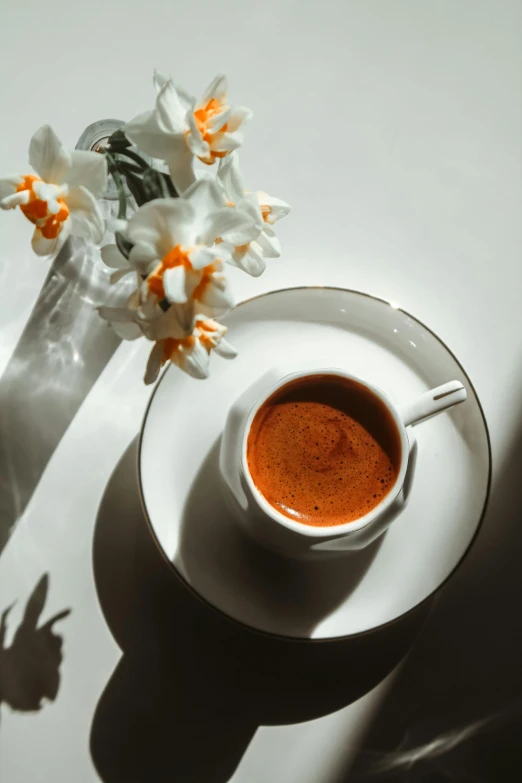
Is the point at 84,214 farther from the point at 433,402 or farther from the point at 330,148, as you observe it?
the point at 330,148

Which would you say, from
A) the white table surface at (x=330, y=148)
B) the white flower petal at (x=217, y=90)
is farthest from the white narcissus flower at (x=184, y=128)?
the white table surface at (x=330, y=148)

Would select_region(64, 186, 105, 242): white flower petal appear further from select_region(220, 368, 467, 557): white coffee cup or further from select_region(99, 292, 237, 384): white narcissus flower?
select_region(220, 368, 467, 557): white coffee cup

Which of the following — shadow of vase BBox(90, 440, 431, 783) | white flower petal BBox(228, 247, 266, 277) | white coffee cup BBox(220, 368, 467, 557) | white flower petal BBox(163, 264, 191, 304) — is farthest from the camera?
shadow of vase BBox(90, 440, 431, 783)

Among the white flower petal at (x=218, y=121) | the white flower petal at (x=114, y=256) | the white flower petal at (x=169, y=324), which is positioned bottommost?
the white flower petal at (x=169, y=324)

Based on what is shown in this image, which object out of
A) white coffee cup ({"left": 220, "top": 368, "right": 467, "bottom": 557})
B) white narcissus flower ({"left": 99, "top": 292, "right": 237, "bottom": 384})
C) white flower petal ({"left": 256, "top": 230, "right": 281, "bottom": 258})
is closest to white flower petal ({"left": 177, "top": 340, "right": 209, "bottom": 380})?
white narcissus flower ({"left": 99, "top": 292, "right": 237, "bottom": 384})

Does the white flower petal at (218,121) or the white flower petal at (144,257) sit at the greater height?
the white flower petal at (218,121)

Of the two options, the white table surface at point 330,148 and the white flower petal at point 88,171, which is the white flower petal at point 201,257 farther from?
the white table surface at point 330,148
